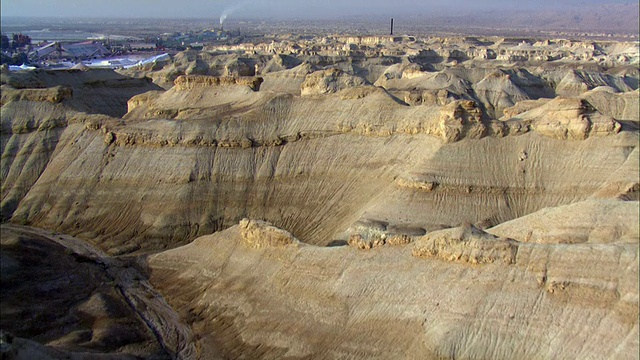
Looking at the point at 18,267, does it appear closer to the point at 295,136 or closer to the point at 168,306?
the point at 168,306

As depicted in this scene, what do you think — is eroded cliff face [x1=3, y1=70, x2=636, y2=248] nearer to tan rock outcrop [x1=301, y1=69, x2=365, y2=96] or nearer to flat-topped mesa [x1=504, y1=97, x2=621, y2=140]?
flat-topped mesa [x1=504, y1=97, x2=621, y2=140]

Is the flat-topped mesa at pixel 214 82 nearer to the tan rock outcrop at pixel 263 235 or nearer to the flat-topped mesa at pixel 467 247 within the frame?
the tan rock outcrop at pixel 263 235

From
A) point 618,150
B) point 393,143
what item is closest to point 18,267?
point 393,143

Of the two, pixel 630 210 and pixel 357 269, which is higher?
pixel 630 210

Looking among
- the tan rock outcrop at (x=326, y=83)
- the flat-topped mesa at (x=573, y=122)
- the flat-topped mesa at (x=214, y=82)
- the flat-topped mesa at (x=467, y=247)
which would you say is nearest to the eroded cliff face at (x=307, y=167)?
the flat-topped mesa at (x=573, y=122)

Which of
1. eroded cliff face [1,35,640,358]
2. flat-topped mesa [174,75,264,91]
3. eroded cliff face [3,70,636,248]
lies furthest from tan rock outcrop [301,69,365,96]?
eroded cliff face [3,70,636,248]
